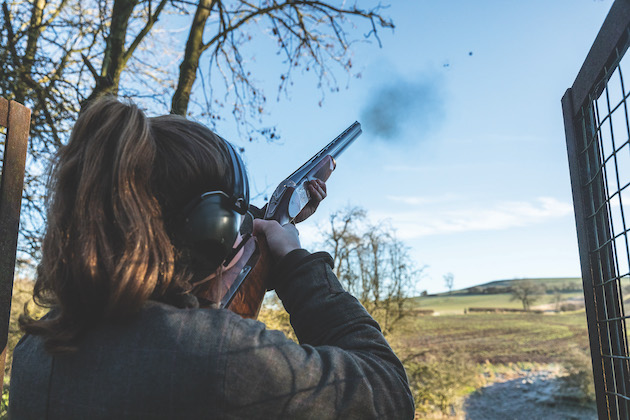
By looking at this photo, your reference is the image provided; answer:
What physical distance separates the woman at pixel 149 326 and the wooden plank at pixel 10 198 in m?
0.68

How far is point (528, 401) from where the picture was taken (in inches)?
1079

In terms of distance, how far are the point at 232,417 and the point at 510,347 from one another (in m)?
35.1

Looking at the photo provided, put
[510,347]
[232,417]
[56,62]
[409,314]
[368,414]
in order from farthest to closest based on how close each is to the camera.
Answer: [510,347] < [409,314] < [56,62] < [368,414] < [232,417]

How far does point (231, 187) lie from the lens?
4.34ft

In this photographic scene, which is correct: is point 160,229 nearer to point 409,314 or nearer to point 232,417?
point 232,417

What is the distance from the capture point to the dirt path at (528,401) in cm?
2486

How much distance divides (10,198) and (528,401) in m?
30.8

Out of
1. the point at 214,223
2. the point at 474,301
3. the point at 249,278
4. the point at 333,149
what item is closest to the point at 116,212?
the point at 214,223

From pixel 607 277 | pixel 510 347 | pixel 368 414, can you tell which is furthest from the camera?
pixel 510 347

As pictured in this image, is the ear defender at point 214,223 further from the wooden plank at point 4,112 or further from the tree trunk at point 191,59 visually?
the tree trunk at point 191,59

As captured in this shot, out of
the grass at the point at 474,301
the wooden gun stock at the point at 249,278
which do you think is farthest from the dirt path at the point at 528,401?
the wooden gun stock at the point at 249,278

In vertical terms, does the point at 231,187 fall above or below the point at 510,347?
above

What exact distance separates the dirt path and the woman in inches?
994

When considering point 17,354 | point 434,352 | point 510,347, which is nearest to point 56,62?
point 17,354
